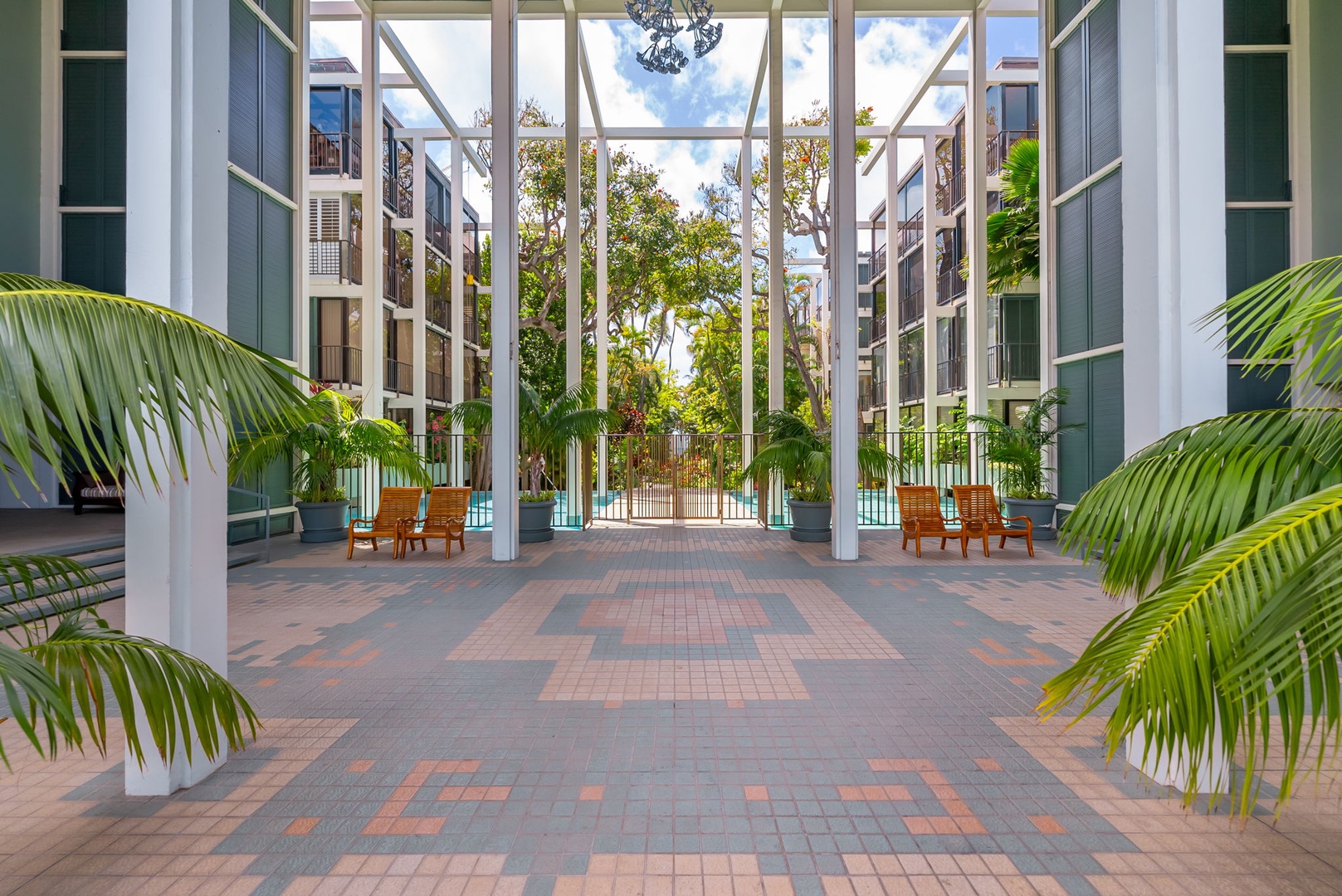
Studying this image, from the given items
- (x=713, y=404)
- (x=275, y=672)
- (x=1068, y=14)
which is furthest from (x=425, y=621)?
(x=713, y=404)

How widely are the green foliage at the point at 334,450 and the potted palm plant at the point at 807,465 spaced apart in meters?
4.91

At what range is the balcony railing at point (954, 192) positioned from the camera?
20.0m

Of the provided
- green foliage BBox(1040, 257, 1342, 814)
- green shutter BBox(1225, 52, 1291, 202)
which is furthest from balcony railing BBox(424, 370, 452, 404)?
green foliage BBox(1040, 257, 1342, 814)

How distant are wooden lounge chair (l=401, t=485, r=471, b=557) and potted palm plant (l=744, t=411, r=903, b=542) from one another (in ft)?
13.3

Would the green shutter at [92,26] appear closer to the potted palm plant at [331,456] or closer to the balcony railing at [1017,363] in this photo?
the potted palm plant at [331,456]

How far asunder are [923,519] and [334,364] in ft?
50.3

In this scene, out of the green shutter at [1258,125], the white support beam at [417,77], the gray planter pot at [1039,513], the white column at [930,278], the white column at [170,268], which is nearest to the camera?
the white column at [170,268]

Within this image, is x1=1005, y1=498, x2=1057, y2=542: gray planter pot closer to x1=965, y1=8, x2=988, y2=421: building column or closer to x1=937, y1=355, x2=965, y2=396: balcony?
x1=965, y1=8, x2=988, y2=421: building column

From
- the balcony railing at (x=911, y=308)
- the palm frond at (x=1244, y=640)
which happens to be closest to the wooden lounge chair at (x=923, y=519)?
the palm frond at (x=1244, y=640)

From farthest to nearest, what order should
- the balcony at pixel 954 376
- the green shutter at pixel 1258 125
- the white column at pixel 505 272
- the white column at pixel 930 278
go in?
the balcony at pixel 954 376 → the white column at pixel 930 278 → the white column at pixel 505 272 → the green shutter at pixel 1258 125

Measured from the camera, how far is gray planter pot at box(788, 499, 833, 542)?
10438 mm

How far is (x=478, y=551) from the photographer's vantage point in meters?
9.62

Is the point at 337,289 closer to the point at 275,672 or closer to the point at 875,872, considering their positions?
the point at 275,672

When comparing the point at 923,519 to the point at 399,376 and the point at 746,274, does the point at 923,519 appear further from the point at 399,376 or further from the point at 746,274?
the point at 399,376
